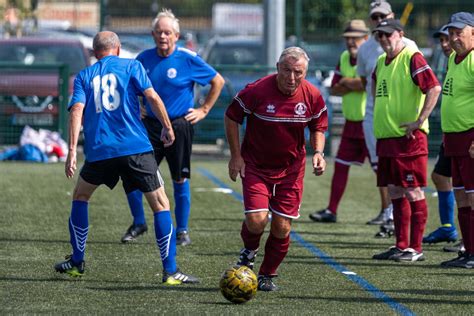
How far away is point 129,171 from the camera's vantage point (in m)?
8.66

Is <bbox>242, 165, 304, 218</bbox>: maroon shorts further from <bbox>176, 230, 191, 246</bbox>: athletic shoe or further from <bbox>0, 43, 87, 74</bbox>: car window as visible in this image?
<bbox>0, 43, 87, 74</bbox>: car window

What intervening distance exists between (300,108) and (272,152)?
0.37 meters

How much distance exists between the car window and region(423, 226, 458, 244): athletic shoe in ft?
35.2


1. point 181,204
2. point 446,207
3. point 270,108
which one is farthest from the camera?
point 446,207

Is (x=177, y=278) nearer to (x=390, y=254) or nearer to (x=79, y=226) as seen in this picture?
(x=79, y=226)

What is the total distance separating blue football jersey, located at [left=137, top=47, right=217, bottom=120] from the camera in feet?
35.3

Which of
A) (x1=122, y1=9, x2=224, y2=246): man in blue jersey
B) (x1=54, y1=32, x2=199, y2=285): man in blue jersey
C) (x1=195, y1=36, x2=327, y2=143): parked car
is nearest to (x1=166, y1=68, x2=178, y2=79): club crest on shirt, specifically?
(x1=122, y1=9, x2=224, y2=246): man in blue jersey

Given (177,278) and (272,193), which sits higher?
(272,193)

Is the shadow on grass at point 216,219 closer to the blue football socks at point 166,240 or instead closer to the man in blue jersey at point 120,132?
the man in blue jersey at point 120,132

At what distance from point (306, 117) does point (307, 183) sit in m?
8.31

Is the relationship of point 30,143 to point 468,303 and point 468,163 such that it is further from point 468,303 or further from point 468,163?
point 468,303

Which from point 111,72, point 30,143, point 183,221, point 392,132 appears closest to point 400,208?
point 392,132

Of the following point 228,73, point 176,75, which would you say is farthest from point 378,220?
point 228,73

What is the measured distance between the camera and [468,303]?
8.03 m
